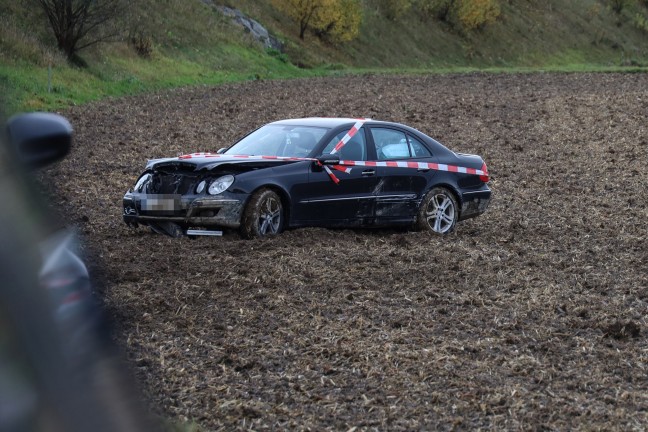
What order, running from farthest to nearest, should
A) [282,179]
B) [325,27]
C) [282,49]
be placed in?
[325,27] < [282,49] < [282,179]

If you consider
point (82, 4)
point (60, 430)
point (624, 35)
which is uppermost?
point (624, 35)

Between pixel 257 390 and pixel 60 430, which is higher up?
pixel 60 430

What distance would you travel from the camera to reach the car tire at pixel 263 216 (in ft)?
37.0

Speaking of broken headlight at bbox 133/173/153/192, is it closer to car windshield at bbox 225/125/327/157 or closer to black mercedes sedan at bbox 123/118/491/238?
black mercedes sedan at bbox 123/118/491/238

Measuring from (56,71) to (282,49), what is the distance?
2291 cm

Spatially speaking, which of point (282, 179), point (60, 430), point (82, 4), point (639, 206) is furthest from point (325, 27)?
point (60, 430)

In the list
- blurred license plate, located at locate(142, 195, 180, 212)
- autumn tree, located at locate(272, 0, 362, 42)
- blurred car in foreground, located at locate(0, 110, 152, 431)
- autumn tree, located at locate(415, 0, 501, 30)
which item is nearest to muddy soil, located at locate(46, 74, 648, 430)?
blurred license plate, located at locate(142, 195, 180, 212)

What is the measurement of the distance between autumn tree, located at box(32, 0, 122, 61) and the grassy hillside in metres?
0.50

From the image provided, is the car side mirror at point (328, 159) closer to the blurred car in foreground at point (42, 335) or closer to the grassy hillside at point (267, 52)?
the grassy hillside at point (267, 52)

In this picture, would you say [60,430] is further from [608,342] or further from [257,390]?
[608,342]

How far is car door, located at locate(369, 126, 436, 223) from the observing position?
12578mm

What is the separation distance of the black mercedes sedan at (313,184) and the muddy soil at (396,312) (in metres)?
0.27

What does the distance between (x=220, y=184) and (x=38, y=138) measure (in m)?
7.77

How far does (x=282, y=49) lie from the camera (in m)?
50.5
